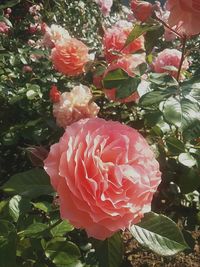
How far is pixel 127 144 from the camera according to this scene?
2.77 feet

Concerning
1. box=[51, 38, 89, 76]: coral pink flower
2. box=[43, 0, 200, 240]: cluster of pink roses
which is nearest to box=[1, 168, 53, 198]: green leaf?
box=[43, 0, 200, 240]: cluster of pink roses

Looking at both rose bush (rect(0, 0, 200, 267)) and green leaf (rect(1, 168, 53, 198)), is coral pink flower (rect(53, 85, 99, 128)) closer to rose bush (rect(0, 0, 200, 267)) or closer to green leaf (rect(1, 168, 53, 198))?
rose bush (rect(0, 0, 200, 267))

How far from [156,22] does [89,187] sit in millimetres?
522

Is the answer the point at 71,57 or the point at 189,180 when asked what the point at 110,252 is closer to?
the point at 189,180

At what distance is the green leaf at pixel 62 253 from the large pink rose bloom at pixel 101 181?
0.17m

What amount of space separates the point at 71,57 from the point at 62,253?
86cm

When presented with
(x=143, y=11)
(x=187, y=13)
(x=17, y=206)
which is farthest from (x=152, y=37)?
(x=17, y=206)

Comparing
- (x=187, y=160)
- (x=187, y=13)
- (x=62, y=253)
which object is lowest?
(x=62, y=253)

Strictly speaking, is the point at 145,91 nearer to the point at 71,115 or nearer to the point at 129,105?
the point at 71,115

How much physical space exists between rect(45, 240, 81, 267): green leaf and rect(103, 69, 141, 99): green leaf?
0.38 meters

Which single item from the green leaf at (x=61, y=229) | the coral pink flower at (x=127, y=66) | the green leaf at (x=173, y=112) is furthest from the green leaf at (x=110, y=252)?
the coral pink flower at (x=127, y=66)

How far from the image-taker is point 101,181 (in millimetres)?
812

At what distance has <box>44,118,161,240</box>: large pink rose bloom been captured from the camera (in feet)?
2.64

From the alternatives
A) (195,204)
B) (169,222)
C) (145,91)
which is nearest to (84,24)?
(195,204)
